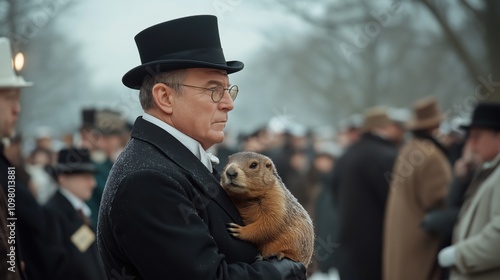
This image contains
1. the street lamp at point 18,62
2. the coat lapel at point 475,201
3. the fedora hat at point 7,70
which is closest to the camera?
the fedora hat at point 7,70

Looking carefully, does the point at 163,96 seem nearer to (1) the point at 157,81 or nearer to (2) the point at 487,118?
(1) the point at 157,81

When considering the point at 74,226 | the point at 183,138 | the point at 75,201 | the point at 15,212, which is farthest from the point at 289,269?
the point at 75,201

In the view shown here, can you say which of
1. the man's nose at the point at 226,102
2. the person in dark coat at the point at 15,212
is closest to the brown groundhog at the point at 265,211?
the man's nose at the point at 226,102

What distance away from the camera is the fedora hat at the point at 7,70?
15.0 feet

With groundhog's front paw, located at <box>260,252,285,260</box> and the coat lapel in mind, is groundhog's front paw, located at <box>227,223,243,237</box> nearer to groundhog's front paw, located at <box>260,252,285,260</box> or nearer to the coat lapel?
groundhog's front paw, located at <box>260,252,285,260</box>

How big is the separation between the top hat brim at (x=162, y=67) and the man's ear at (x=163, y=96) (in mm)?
73

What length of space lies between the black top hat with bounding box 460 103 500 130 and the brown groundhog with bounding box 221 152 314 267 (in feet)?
10.6

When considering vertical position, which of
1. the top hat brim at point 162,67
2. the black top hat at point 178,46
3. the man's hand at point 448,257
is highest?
the black top hat at point 178,46

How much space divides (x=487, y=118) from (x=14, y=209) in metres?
3.60

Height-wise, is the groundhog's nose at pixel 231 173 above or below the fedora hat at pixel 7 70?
below

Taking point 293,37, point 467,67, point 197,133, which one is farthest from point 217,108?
point 293,37

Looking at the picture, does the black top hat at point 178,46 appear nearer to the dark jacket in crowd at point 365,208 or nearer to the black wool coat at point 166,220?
the black wool coat at point 166,220

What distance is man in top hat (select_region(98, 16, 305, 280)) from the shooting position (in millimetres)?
2814

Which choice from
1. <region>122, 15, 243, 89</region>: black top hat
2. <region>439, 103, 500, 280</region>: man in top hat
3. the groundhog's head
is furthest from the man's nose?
<region>439, 103, 500, 280</region>: man in top hat
